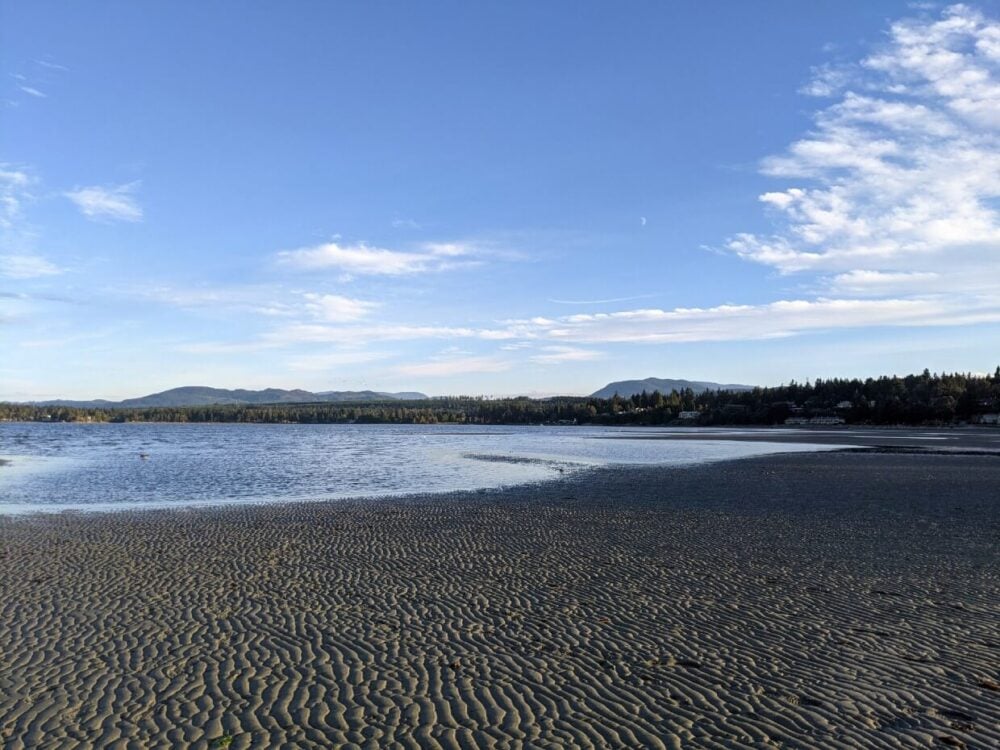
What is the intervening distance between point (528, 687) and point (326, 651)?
2943 millimetres

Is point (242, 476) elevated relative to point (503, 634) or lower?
lower

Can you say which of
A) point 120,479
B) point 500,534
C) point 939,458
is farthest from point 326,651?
Answer: point 939,458

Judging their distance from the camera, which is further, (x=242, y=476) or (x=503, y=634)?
(x=242, y=476)

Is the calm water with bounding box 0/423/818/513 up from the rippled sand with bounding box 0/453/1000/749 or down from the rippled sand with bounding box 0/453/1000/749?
down

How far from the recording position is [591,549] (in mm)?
17359

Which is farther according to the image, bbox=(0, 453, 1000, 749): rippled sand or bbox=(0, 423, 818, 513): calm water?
bbox=(0, 423, 818, 513): calm water

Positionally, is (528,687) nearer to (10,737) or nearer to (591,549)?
(10,737)

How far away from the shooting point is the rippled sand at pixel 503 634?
286 inches

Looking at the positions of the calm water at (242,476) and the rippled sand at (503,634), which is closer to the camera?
the rippled sand at (503,634)

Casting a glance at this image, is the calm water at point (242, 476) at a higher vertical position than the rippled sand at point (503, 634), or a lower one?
lower

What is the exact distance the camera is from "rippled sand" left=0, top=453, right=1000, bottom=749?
23.9 feet

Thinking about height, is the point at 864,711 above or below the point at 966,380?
below

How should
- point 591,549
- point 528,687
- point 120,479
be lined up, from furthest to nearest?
point 120,479, point 591,549, point 528,687

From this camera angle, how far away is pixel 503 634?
10445 mm
